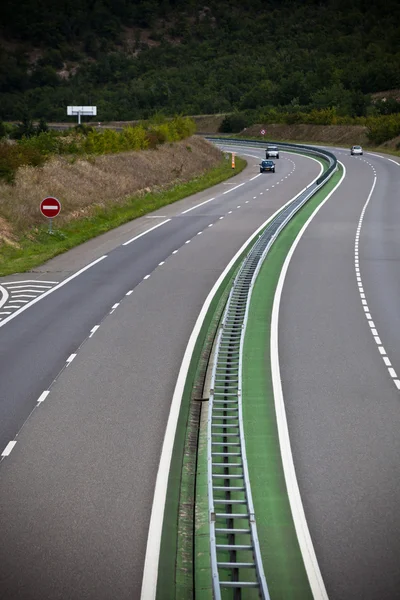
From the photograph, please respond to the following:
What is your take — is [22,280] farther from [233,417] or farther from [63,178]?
[63,178]

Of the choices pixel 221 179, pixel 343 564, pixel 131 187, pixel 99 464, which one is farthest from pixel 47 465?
pixel 221 179

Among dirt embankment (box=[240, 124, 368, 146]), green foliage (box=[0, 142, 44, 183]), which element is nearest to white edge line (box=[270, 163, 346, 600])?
green foliage (box=[0, 142, 44, 183])

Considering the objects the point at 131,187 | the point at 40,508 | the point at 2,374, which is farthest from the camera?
the point at 131,187

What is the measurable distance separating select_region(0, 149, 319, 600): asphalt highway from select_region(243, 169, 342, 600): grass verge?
186 centimetres

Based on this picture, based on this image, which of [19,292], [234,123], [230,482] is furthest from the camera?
[234,123]

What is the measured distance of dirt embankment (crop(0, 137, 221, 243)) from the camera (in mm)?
46562

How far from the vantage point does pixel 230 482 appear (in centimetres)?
1587

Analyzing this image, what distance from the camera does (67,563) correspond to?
41.7ft

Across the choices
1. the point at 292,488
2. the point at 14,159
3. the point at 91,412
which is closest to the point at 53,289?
the point at 91,412

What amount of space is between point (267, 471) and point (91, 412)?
481 centimetres

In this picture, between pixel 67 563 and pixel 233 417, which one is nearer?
pixel 67 563

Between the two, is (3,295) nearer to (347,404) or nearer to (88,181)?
(347,404)

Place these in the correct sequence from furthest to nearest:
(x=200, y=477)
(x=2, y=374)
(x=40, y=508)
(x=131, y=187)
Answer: (x=131, y=187) < (x=2, y=374) < (x=200, y=477) < (x=40, y=508)

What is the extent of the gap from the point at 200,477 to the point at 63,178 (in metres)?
42.7
